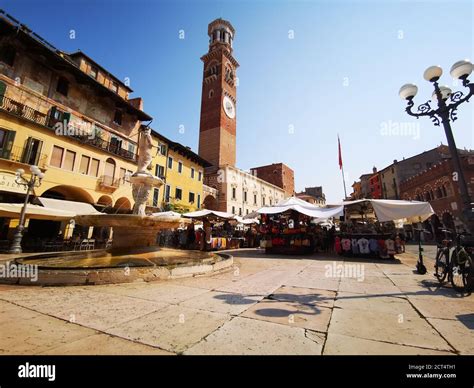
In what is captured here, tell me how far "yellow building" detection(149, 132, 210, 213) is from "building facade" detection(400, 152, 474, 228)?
27.5m

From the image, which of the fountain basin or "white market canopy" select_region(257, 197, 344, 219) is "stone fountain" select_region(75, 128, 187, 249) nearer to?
the fountain basin

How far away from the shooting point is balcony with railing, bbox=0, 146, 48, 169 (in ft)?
42.7

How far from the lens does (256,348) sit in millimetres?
2090

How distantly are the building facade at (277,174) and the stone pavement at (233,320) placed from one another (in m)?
49.1

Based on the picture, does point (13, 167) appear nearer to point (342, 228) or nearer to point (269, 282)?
point (269, 282)

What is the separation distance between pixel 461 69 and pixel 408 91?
1070 mm

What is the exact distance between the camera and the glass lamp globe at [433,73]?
5502 mm

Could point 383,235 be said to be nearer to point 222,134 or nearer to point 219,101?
point 222,134

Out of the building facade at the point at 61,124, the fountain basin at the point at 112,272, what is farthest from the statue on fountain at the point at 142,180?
the building facade at the point at 61,124

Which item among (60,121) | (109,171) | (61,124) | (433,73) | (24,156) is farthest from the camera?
(109,171)

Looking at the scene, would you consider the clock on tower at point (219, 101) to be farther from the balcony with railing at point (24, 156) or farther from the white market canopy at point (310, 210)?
the white market canopy at point (310, 210)

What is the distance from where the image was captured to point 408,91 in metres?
6.12

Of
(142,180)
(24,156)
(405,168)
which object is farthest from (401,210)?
(405,168)
